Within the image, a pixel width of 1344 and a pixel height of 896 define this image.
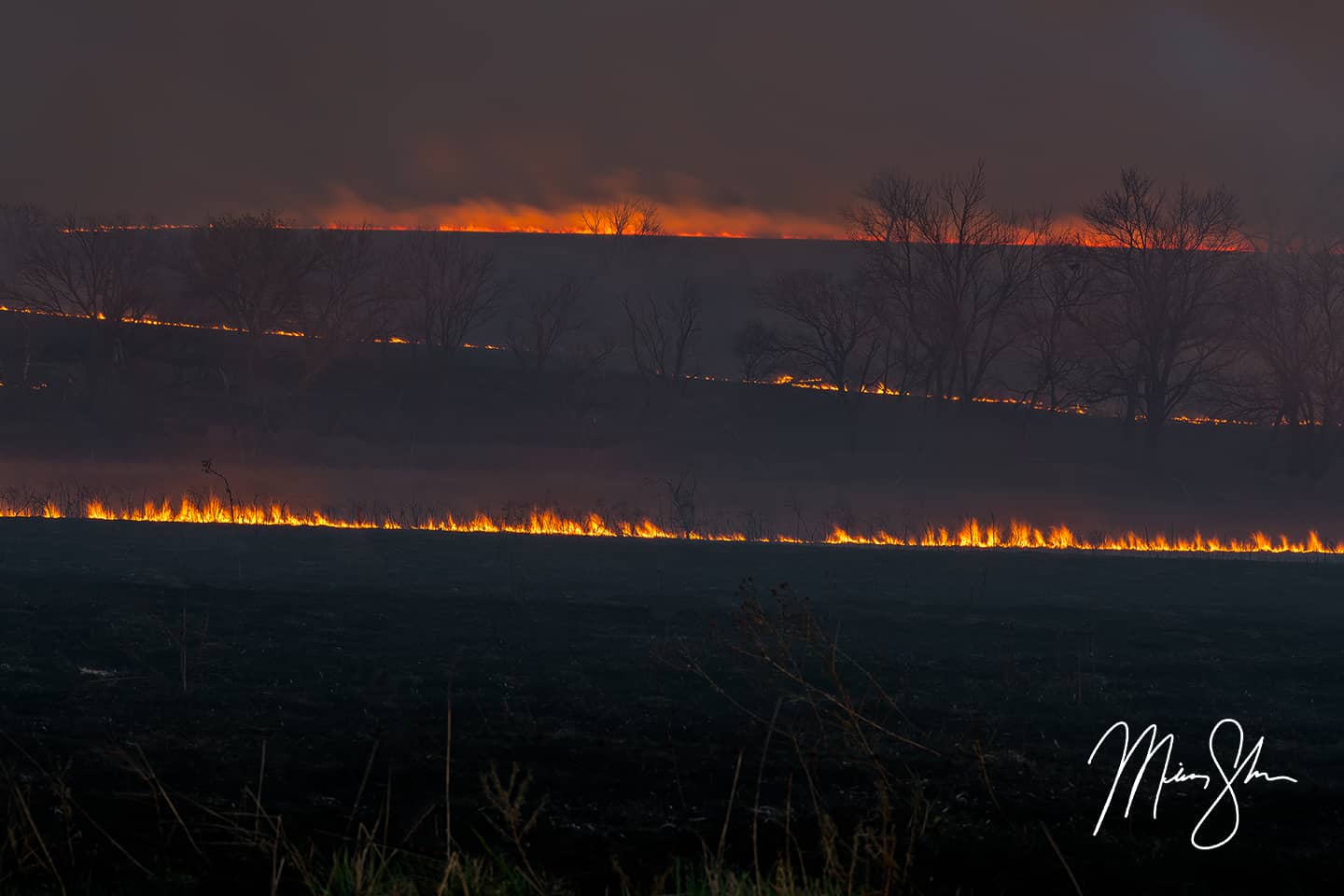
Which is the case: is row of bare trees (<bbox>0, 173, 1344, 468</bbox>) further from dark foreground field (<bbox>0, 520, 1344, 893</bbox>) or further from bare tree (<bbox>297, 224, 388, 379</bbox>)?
dark foreground field (<bbox>0, 520, 1344, 893</bbox>)

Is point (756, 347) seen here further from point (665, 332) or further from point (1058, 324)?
point (665, 332)

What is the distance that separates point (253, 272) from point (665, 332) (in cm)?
5371

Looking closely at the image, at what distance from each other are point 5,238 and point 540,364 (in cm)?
5110

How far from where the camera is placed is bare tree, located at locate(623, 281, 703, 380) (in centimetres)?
7212

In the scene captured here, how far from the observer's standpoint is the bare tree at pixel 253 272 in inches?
2554

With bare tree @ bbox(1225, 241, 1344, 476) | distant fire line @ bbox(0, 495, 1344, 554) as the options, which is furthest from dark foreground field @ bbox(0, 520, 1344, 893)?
bare tree @ bbox(1225, 241, 1344, 476)

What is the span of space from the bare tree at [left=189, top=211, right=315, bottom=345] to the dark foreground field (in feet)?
132

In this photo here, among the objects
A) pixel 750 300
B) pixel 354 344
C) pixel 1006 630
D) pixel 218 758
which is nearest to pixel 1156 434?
pixel 354 344

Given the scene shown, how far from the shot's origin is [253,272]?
6531cm

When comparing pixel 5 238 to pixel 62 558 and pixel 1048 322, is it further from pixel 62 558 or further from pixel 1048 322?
pixel 62 558

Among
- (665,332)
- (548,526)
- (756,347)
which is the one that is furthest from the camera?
(665,332)
